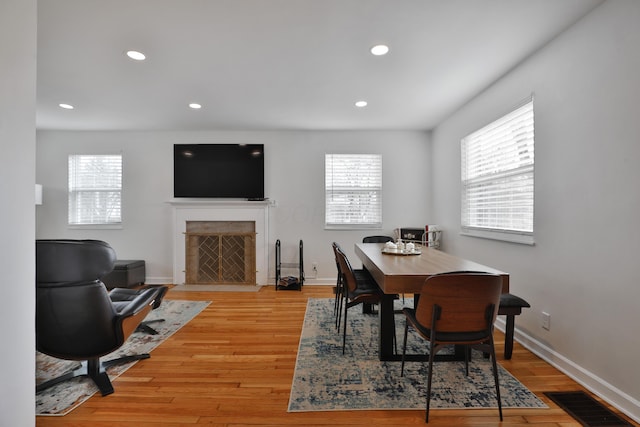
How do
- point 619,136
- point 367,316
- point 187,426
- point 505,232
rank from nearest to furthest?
point 187,426
point 619,136
point 505,232
point 367,316

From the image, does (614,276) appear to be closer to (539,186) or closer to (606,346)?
(606,346)

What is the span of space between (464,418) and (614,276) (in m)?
1.31

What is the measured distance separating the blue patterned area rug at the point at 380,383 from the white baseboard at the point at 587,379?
45 cm

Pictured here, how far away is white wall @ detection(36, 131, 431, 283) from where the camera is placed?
16.9ft

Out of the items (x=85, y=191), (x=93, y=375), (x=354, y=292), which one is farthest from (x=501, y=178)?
(x=85, y=191)

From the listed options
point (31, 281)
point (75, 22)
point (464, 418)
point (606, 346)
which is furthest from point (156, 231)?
point (606, 346)

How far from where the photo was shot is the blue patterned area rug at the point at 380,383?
189 centimetres

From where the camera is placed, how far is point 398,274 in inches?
76.2

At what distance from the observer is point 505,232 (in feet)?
10.2

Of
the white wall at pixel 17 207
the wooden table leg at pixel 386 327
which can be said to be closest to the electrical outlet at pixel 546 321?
the wooden table leg at pixel 386 327

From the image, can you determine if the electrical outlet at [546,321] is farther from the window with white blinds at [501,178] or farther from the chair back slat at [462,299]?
the chair back slat at [462,299]

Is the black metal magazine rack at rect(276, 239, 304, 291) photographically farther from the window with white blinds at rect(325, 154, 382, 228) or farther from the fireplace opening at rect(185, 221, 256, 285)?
the window with white blinds at rect(325, 154, 382, 228)

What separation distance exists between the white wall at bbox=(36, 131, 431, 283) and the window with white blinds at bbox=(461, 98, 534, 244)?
3.99ft

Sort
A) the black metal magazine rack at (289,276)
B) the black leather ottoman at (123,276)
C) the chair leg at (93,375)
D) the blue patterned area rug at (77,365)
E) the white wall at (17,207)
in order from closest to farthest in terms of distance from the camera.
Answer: the white wall at (17,207)
the blue patterned area rug at (77,365)
the chair leg at (93,375)
the black leather ottoman at (123,276)
the black metal magazine rack at (289,276)
